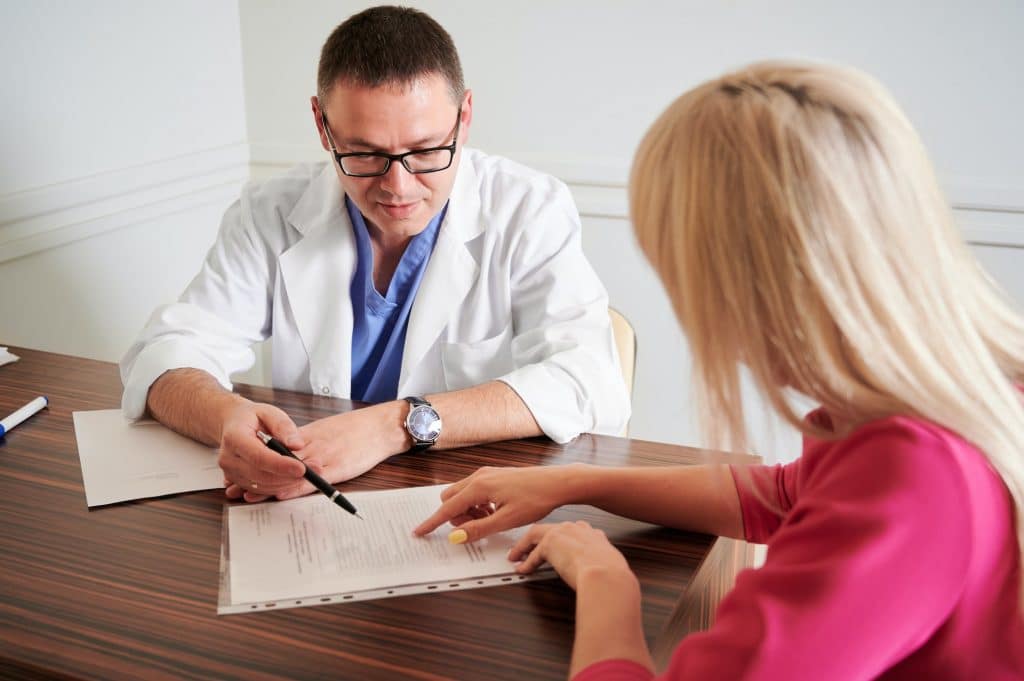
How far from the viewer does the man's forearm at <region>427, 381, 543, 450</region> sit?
155 centimetres

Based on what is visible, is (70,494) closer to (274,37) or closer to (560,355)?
(560,355)

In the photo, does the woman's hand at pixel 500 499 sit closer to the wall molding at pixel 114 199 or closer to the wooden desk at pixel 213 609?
the wooden desk at pixel 213 609

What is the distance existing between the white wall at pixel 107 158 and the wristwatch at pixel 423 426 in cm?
137

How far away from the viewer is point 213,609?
1.10 metres

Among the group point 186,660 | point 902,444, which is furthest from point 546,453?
point 902,444

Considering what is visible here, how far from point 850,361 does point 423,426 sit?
0.83m

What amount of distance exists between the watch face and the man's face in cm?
47

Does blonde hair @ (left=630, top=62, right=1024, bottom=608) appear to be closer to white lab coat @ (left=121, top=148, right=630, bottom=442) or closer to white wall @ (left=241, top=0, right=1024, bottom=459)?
white lab coat @ (left=121, top=148, right=630, bottom=442)

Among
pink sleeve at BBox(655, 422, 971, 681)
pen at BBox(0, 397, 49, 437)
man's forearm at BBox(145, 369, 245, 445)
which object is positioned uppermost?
pink sleeve at BBox(655, 422, 971, 681)

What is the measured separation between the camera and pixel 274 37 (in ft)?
10.3

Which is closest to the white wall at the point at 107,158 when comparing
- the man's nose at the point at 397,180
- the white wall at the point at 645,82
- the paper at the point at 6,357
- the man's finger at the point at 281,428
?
the white wall at the point at 645,82

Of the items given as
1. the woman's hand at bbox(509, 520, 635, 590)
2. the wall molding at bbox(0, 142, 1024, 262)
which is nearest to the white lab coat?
the wall molding at bbox(0, 142, 1024, 262)

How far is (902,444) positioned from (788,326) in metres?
0.13

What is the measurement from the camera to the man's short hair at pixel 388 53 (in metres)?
1.74
